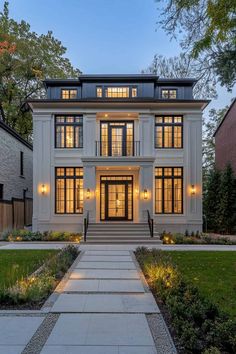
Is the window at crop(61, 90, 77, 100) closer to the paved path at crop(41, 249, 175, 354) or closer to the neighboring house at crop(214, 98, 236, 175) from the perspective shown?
the neighboring house at crop(214, 98, 236, 175)

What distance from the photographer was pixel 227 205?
→ 20938 mm

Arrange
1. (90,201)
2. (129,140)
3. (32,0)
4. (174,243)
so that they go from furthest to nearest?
1. (129,140)
2. (90,201)
3. (174,243)
4. (32,0)

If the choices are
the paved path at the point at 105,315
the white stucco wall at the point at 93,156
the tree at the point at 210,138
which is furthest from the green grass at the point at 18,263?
the tree at the point at 210,138

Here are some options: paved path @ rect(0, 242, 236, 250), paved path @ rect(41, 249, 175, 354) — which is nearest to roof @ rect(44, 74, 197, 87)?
paved path @ rect(0, 242, 236, 250)

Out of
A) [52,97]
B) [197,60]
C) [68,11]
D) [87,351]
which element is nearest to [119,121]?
[52,97]

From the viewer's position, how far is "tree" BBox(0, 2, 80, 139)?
28328 mm

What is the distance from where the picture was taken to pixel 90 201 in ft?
59.7

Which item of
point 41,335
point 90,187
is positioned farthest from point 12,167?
point 41,335

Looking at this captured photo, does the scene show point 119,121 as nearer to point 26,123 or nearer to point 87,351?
point 26,123

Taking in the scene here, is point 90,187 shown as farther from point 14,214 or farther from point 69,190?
point 14,214

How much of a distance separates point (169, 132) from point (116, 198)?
465 centimetres

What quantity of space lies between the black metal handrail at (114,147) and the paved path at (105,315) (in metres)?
10.7

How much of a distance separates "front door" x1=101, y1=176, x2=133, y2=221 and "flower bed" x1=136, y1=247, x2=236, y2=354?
1248 centimetres

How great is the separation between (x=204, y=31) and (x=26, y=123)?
27.2 m
